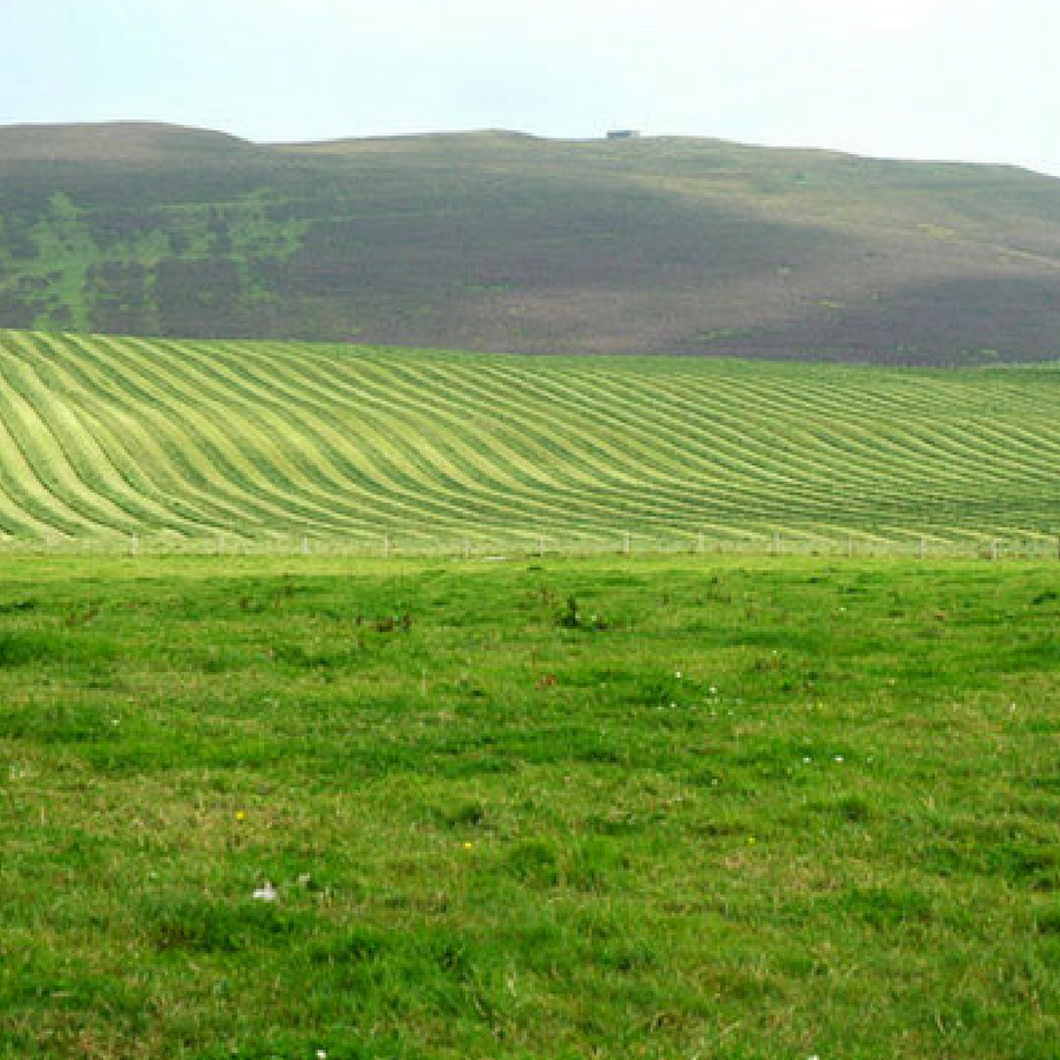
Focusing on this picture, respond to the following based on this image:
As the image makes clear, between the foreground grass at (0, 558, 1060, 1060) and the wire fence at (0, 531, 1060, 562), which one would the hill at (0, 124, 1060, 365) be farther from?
the foreground grass at (0, 558, 1060, 1060)

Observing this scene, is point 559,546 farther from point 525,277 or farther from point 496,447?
point 525,277

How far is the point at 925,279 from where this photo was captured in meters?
164

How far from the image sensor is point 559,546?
57.3 metres

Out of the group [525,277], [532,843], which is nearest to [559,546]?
[532,843]

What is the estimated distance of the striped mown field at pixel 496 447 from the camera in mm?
69500

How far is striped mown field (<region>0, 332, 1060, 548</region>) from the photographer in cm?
6950

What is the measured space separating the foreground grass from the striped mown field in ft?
129

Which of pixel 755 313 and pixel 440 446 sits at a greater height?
pixel 755 313

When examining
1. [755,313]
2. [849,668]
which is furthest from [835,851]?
[755,313]

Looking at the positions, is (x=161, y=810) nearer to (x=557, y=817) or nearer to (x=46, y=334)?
(x=557, y=817)

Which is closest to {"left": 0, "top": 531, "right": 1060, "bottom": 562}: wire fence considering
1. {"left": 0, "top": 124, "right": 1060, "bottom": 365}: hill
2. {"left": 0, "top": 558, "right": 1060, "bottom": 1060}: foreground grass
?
{"left": 0, "top": 558, "right": 1060, "bottom": 1060}: foreground grass

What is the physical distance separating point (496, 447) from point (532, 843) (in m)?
79.6

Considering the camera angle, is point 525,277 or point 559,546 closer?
point 559,546

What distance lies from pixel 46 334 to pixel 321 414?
3537 cm
